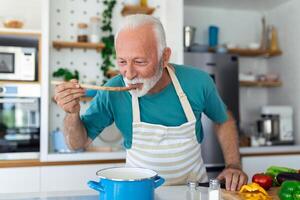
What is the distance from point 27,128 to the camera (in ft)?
7.30

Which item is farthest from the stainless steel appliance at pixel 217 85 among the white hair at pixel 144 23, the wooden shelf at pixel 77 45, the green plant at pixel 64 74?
the white hair at pixel 144 23

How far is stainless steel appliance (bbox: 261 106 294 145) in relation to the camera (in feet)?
9.09

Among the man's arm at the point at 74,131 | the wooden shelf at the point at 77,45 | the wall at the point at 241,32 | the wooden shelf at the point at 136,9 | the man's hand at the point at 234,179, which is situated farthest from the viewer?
the wall at the point at 241,32

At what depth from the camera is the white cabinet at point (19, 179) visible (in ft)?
6.86

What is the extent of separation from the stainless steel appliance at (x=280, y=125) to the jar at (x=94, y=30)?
1545 mm

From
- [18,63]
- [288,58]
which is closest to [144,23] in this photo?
[18,63]

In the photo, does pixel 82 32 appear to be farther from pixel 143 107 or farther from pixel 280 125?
pixel 280 125

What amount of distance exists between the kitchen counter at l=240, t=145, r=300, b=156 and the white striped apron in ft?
4.45

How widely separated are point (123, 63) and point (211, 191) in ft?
1.60

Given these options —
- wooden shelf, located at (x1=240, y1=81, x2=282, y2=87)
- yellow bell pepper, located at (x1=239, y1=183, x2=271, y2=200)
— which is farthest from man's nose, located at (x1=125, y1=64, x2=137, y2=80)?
wooden shelf, located at (x1=240, y1=81, x2=282, y2=87)

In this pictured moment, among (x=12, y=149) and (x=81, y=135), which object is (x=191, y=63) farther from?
(x=81, y=135)

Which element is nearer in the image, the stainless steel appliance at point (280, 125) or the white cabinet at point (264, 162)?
the white cabinet at point (264, 162)

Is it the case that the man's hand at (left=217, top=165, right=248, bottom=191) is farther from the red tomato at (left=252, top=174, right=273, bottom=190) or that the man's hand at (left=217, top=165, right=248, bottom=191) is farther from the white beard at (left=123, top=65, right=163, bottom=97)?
the white beard at (left=123, top=65, right=163, bottom=97)

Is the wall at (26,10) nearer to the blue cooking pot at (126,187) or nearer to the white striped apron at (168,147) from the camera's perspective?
the white striped apron at (168,147)
